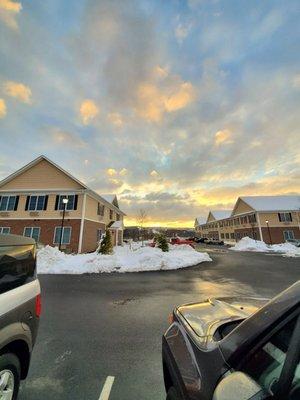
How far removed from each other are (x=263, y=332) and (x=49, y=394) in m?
3.06

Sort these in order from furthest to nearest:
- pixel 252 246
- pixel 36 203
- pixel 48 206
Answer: pixel 252 246, pixel 36 203, pixel 48 206

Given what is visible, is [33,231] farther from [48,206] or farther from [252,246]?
[252,246]

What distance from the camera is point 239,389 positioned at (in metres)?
1.32

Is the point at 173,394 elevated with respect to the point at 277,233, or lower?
lower

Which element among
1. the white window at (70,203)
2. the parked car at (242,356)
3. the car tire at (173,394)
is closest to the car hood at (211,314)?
the parked car at (242,356)

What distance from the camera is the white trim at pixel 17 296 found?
2549 mm

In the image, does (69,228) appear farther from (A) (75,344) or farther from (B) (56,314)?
(A) (75,344)

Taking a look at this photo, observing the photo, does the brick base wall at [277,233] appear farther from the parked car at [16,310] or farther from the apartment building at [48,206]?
the parked car at [16,310]

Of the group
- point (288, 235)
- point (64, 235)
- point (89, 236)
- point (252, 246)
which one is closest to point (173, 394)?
point (64, 235)

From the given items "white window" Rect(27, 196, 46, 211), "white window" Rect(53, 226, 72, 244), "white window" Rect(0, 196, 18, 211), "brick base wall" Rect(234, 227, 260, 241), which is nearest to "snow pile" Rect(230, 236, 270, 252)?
"brick base wall" Rect(234, 227, 260, 241)

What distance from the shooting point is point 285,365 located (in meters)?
1.35

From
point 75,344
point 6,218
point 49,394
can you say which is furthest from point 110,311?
point 6,218

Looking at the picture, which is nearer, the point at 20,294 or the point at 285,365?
the point at 285,365

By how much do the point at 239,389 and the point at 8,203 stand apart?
1211 inches
